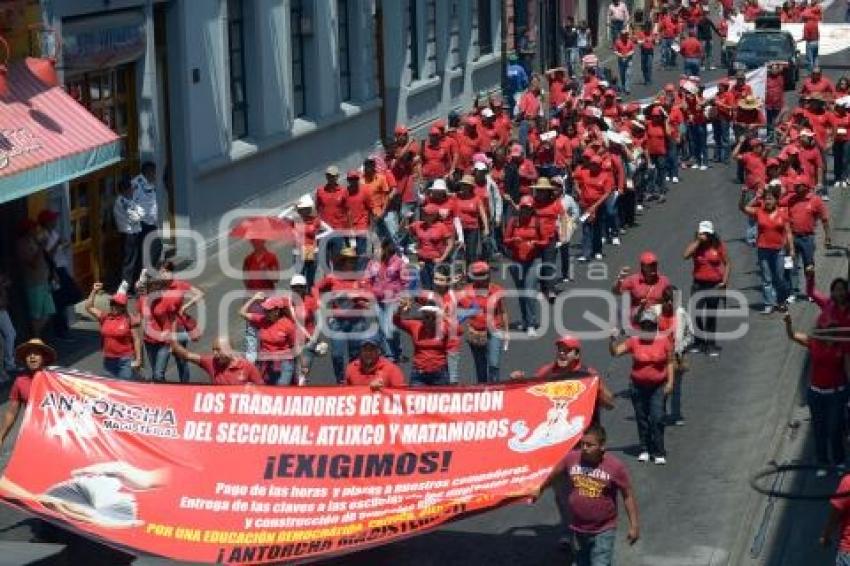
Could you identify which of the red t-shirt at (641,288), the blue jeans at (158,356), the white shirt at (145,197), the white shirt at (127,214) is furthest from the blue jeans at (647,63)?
the blue jeans at (158,356)

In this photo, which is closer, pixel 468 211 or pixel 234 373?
pixel 234 373

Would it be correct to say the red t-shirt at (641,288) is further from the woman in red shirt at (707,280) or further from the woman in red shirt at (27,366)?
the woman in red shirt at (27,366)

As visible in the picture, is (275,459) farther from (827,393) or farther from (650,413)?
(827,393)

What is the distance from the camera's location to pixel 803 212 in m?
24.0

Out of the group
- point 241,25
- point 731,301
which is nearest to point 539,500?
point 731,301

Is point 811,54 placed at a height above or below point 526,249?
below

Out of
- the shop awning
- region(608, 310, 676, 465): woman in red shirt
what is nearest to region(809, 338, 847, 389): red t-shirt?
region(608, 310, 676, 465): woman in red shirt

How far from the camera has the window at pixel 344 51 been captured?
3588 centimetres

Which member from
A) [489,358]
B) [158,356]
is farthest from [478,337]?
[158,356]

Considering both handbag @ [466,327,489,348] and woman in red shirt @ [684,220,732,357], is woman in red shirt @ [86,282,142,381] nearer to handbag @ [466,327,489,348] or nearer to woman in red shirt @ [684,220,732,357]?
handbag @ [466,327,489,348]

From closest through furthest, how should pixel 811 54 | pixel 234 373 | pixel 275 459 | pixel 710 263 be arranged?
pixel 275 459 < pixel 234 373 < pixel 710 263 < pixel 811 54

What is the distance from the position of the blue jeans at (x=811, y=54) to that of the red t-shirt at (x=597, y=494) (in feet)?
126

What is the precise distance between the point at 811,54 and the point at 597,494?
128ft

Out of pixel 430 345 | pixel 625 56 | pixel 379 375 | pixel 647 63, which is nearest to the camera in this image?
pixel 379 375
